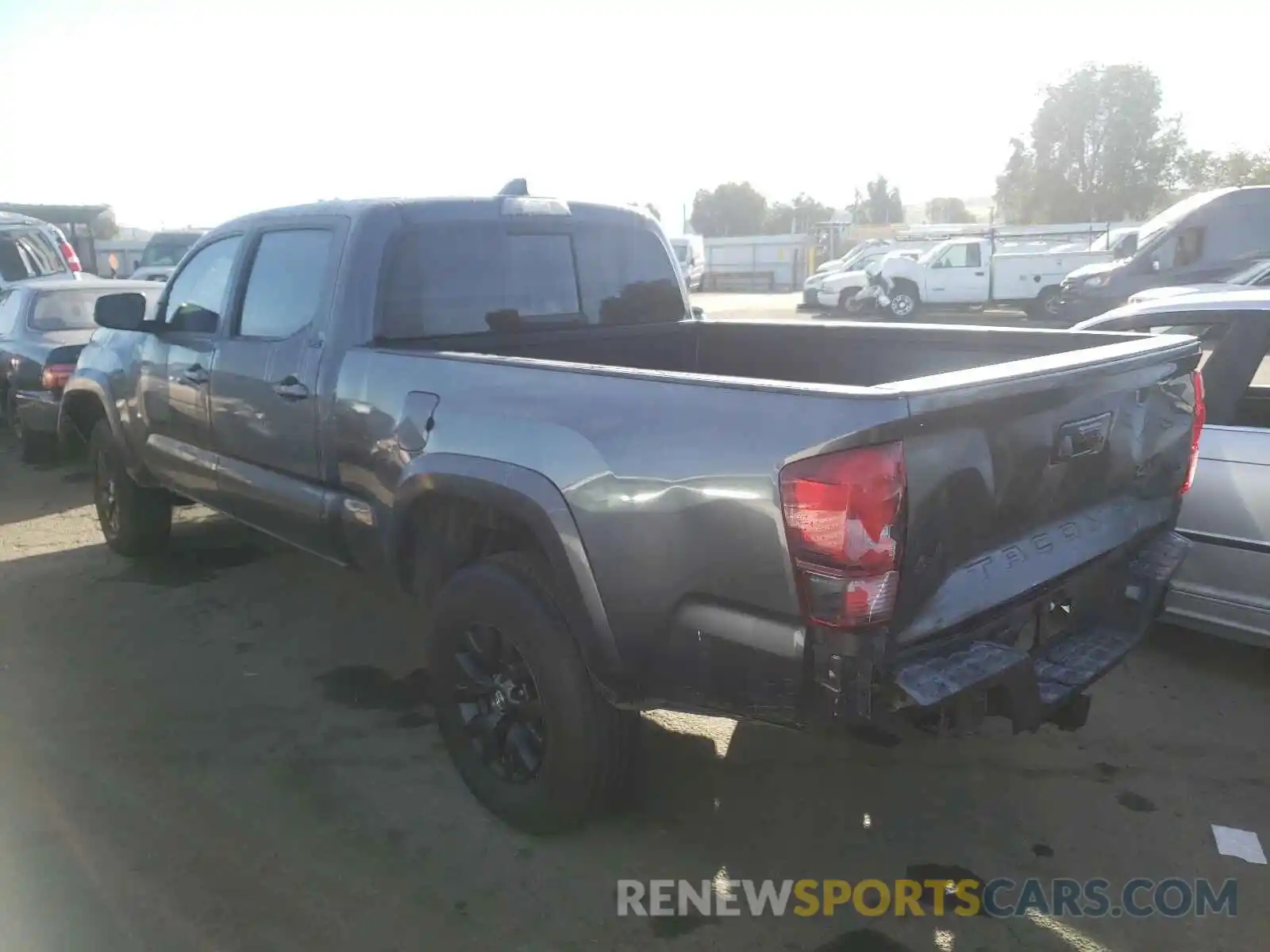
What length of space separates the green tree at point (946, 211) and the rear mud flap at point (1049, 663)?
267ft

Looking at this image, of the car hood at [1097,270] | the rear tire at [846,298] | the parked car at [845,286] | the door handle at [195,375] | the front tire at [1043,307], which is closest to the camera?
the door handle at [195,375]

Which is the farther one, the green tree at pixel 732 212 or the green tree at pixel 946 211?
the green tree at pixel 946 211

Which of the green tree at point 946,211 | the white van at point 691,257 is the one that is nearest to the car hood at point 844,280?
the white van at point 691,257

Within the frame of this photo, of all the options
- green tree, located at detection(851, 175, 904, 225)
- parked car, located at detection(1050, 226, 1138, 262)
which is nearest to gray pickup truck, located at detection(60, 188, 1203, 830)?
parked car, located at detection(1050, 226, 1138, 262)

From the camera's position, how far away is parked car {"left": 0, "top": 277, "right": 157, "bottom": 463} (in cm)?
803

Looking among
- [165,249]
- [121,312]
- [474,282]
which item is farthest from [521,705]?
[165,249]

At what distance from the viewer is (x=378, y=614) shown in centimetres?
518

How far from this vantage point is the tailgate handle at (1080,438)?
2.68m

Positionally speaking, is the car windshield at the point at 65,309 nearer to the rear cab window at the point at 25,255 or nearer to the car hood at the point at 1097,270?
the rear cab window at the point at 25,255

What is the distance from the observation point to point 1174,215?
16594 millimetres

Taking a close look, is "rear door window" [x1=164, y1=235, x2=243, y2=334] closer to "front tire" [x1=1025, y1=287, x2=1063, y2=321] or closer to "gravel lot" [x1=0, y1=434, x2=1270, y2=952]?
"gravel lot" [x1=0, y1=434, x2=1270, y2=952]

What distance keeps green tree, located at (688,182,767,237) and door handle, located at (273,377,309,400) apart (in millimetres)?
75898

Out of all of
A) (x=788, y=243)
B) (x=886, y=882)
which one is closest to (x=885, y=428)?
(x=886, y=882)

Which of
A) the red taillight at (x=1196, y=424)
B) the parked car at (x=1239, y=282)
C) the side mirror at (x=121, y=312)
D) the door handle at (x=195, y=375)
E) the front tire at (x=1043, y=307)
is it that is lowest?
the front tire at (x=1043, y=307)
